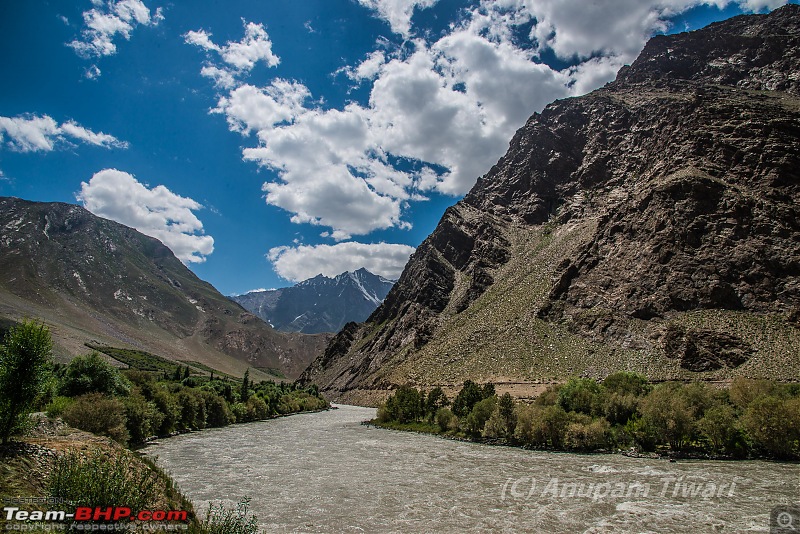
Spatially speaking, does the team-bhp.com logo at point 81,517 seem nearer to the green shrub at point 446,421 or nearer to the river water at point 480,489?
the river water at point 480,489

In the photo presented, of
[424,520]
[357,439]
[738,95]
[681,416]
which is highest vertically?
[738,95]

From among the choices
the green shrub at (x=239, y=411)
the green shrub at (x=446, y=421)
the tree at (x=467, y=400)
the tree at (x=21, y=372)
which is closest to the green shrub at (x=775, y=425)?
the tree at (x=467, y=400)

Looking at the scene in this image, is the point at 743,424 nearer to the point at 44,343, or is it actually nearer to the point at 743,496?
the point at 743,496

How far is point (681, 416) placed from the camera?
4603cm

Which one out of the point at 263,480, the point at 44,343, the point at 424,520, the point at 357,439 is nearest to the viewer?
the point at 44,343

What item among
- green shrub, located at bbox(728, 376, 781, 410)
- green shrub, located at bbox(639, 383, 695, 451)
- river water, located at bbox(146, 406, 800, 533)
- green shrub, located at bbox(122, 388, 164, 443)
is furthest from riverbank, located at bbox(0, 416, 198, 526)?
green shrub, located at bbox(728, 376, 781, 410)

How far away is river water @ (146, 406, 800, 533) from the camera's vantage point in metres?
23.4

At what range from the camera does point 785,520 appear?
22.3 meters

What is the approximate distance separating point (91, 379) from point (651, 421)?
63903 millimetres

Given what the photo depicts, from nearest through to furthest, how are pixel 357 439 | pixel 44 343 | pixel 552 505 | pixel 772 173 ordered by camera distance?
pixel 44 343, pixel 552 505, pixel 357 439, pixel 772 173

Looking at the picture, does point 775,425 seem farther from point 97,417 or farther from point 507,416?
point 97,417

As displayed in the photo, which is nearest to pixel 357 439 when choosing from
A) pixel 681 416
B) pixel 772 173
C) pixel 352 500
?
pixel 352 500

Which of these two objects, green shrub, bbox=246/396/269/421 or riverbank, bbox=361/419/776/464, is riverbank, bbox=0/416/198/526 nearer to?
riverbank, bbox=361/419/776/464

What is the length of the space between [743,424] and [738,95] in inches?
6219
